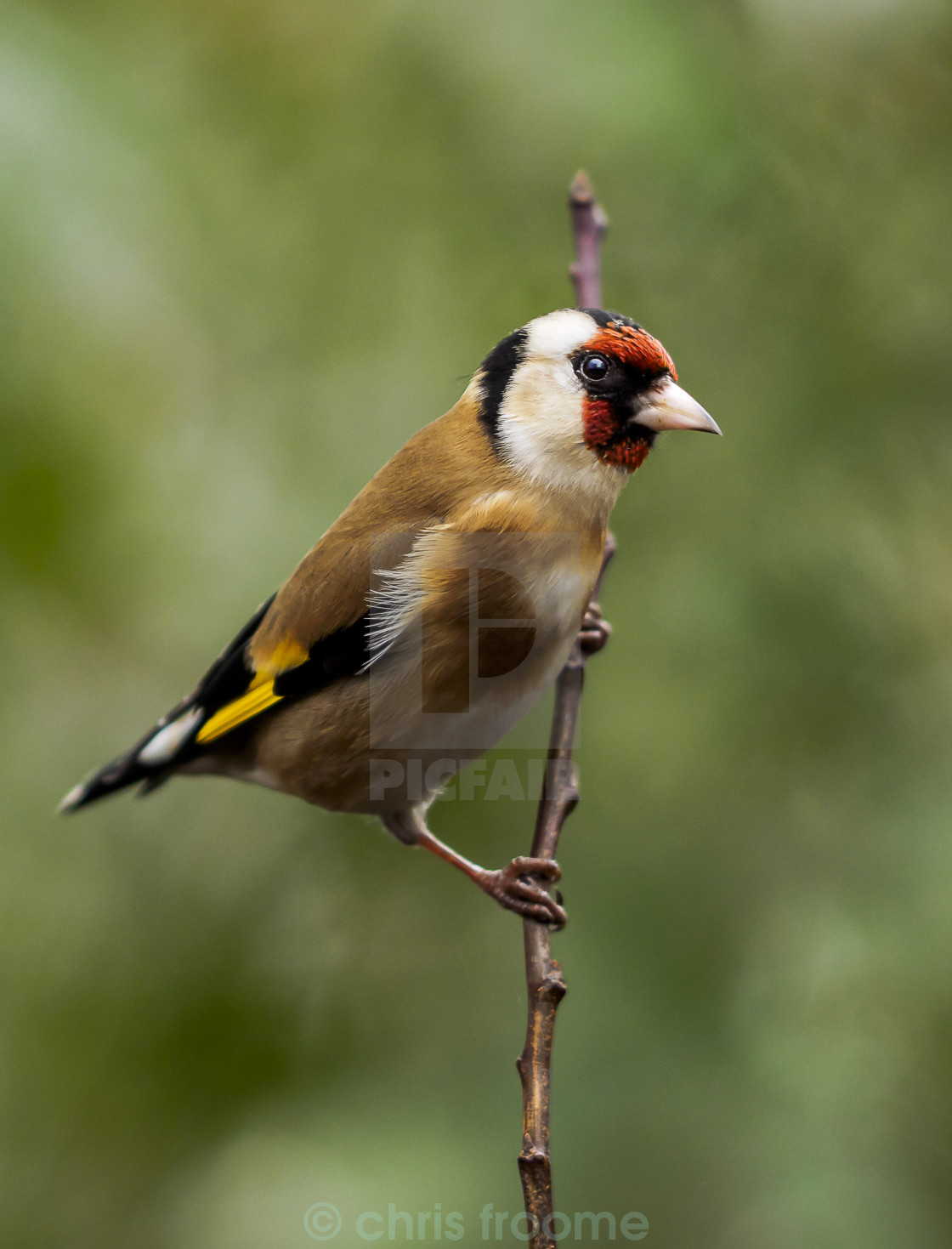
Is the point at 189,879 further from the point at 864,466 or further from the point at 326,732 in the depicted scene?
the point at 864,466

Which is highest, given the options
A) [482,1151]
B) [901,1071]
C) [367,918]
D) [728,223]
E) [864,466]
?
[728,223]

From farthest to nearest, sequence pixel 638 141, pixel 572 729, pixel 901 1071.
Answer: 1. pixel 638 141
2. pixel 901 1071
3. pixel 572 729

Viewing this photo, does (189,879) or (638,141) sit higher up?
(638,141)

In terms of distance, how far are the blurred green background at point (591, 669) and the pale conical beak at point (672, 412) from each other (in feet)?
0.96

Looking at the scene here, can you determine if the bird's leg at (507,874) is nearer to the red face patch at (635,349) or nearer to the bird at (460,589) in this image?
the bird at (460,589)

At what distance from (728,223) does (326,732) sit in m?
1.62

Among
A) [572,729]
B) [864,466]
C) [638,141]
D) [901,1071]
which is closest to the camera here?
[572,729]

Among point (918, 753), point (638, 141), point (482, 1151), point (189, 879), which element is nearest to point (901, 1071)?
point (918, 753)

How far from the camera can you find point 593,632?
2607 millimetres

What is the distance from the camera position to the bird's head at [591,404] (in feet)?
6.57

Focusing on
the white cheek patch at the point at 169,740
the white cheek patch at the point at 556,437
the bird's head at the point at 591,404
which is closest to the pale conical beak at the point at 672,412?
the bird's head at the point at 591,404

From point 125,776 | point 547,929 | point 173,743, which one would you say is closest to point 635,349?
Answer: point 547,929

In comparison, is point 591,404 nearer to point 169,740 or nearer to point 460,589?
point 460,589

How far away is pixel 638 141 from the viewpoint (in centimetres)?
248
